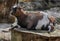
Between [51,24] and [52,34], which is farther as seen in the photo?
[51,24]

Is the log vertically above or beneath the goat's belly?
beneath

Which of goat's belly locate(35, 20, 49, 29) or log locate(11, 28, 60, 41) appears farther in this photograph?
goat's belly locate(35, 20, 49, 29)

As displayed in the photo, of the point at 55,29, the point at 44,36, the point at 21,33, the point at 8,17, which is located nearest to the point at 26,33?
the point at 21,33

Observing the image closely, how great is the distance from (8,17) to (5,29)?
4.49ft

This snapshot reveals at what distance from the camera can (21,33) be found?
9.22 ft

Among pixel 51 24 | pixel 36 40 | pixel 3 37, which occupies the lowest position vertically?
pixel 3 37

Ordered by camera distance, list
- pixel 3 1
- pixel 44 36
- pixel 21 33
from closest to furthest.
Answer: pixel 44 36 < pixel 21 33 < pixel 3 1

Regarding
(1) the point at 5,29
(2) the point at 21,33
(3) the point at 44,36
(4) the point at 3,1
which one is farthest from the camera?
(4) the point at 3,1

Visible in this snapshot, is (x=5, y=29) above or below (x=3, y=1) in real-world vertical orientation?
below

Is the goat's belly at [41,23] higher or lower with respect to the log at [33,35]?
higher

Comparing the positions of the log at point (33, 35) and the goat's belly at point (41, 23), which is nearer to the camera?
the log at point (33, 35)

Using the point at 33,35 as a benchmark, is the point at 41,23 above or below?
above

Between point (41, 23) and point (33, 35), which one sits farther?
point (41, 23)

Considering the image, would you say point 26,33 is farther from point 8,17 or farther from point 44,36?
point 8,17
